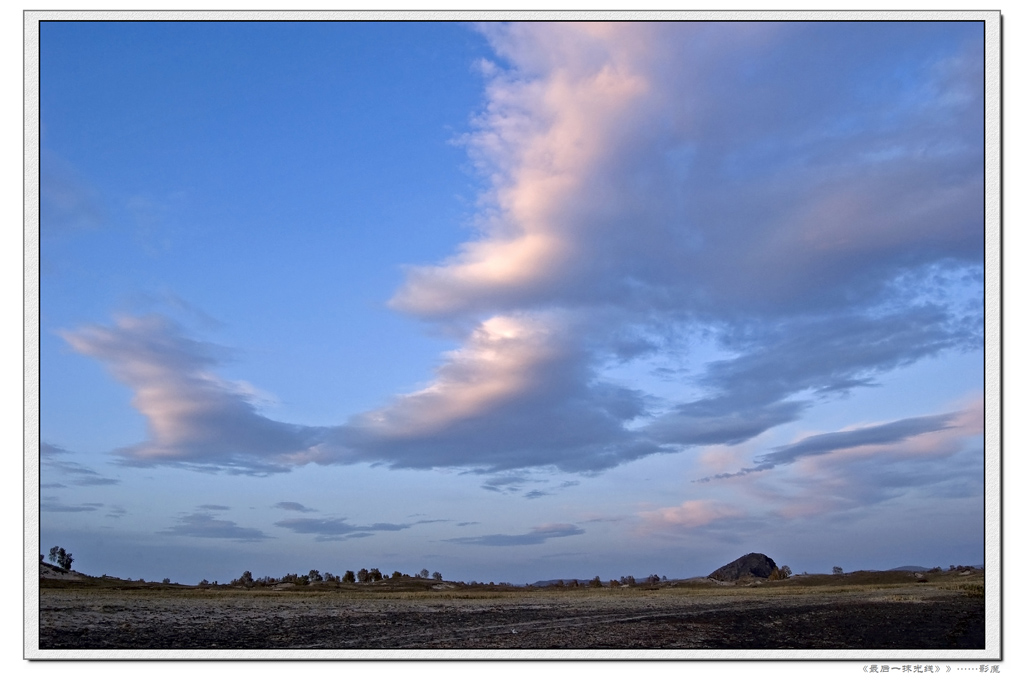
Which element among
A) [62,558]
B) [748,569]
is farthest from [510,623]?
[748,569]

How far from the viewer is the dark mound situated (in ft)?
316

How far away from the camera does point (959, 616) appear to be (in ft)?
118

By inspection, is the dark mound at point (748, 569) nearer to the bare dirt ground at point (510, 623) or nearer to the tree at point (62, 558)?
the bare dirt ground at point (510, 623)

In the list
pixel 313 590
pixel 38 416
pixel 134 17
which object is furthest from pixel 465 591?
pixel 134 17

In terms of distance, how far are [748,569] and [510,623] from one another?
67.0 metres

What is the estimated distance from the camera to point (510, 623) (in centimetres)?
4144

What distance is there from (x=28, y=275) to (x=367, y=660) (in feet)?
64.4

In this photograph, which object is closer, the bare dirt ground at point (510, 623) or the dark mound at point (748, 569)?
the bare dirt ground at point (510, 623)

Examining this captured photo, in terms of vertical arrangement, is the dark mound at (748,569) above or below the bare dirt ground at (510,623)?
below

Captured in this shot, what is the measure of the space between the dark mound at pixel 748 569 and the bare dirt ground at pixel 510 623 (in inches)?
1611

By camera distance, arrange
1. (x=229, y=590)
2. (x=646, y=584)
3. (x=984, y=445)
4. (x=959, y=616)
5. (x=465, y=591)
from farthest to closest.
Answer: (x=646, y=584) < (x=465, y=591) < (x=229, y=590) < (x=959, y=616) < (x=984, y=445)

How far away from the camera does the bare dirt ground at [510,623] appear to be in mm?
32594

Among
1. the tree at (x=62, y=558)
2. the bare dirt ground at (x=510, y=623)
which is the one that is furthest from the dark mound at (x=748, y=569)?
the tree at (x=62, y=558)

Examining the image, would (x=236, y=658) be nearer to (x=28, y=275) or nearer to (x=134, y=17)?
(x=28, y=275)
